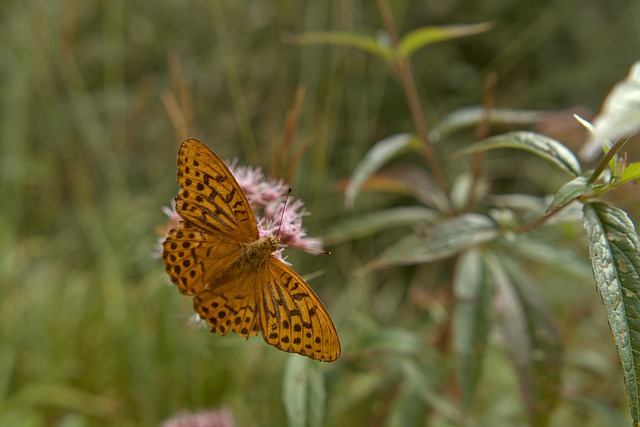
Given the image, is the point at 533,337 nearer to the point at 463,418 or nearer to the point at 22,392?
the point at 463,418

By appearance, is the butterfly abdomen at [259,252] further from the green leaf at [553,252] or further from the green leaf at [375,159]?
the green leaf at [553,252]

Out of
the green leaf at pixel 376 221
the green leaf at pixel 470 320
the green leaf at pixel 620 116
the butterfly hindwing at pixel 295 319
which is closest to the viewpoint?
the green leaf at pixel 620 116

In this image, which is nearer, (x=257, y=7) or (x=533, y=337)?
(x=533, y=337)

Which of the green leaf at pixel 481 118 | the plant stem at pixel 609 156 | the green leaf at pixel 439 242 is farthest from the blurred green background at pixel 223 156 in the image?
the plant stem at pixel 609 156

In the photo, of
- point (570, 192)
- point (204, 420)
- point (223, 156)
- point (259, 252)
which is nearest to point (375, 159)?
point (259, 252)

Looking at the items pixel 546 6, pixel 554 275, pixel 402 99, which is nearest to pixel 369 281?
pixel 554 275

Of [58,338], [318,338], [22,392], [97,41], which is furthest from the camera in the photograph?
[97,41]

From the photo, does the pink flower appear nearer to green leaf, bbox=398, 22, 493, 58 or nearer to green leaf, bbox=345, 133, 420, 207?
green leaf, bbox=345, 133, 420, 207

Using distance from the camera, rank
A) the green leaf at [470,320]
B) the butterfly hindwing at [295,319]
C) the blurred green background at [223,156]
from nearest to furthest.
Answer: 1. the butterfly hindwing at [295,319]
2. the green leaf at [470,320]
3. the blurred green background at [223,156]
